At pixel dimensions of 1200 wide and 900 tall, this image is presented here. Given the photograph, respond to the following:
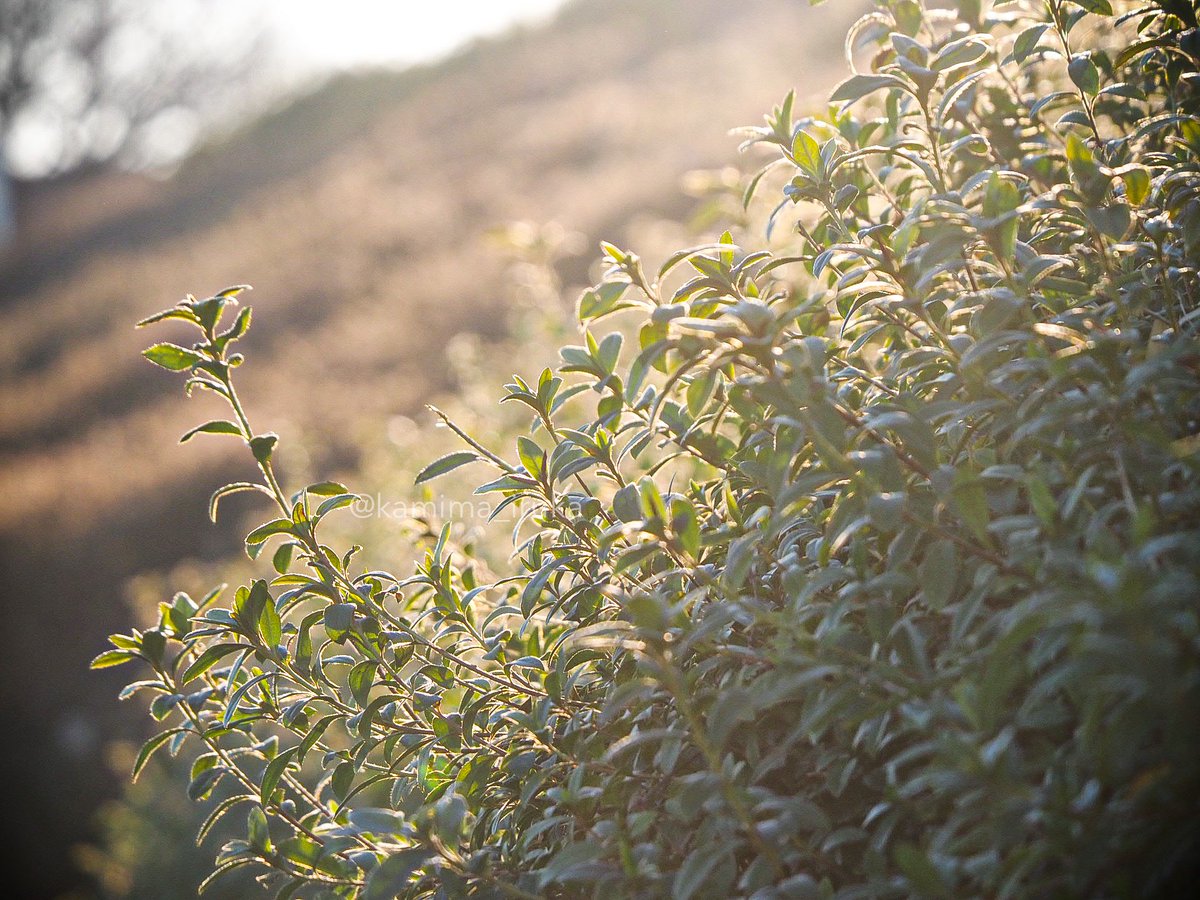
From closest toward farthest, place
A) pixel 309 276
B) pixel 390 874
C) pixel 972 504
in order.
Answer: pixel 972 504 → pixel 390 874 → pixel 309 276

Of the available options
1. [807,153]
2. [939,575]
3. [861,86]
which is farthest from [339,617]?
[861,86]

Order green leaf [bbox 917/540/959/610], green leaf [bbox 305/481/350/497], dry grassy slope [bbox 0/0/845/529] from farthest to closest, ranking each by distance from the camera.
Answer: dry grassy slope [bbox 0/0/845/529] < green leaf [bbox 305/481/350/497] < green leaf [bbox 917/540/959/610]

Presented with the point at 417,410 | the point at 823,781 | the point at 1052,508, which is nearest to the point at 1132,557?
the point at 1052,508

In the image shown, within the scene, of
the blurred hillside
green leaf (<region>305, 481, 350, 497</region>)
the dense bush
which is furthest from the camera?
the blurred hillside

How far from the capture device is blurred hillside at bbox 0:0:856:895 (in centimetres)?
851

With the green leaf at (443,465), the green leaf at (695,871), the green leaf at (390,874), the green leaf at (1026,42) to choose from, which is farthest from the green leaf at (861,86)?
the green leaf at (390,874)

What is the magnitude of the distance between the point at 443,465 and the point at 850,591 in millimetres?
564

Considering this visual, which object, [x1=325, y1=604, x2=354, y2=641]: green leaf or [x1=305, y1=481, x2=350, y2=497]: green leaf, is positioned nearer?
[x1=325, y1=604, x2=354, y2=641]: green leaf

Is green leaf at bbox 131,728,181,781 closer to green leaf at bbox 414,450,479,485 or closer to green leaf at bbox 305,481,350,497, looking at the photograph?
green leaf at bbox 305,481,350,497

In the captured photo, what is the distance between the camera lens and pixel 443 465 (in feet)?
4.41

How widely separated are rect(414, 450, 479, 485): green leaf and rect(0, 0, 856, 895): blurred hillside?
5.94 meters

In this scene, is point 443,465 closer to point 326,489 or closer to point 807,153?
point 326,489

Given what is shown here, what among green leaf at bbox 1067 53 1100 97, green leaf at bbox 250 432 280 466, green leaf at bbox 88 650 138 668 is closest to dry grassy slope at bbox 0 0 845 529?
green leaf at bbox 88 650 138 668

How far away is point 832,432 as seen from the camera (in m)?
1.09
